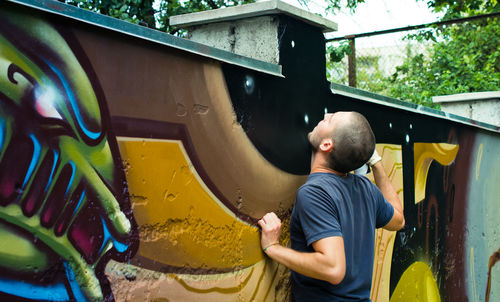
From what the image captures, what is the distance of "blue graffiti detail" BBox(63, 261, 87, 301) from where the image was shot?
5.21 feet

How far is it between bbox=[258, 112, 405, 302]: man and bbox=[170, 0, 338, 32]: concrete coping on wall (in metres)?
0.58

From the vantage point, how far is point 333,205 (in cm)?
222

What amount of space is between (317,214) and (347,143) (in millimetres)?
366

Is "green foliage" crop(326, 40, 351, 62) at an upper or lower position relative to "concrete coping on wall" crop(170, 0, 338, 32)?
lower

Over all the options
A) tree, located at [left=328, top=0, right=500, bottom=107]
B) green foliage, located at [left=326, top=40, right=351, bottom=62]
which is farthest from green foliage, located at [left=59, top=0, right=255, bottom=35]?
tree, located at [left=328, top=0, right=500, bottom=107]

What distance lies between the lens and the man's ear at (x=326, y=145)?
7.80ft

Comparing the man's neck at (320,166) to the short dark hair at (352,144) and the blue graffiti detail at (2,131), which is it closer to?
the short dark hair at (352,144)

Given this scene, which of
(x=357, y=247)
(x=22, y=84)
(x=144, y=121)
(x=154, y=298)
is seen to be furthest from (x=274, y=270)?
(x=22, y=84)

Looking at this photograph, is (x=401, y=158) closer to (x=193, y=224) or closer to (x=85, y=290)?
(x=193, y=224)

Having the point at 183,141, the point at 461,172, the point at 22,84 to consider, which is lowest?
the point at 461,172

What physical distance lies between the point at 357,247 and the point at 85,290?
48.4 inches

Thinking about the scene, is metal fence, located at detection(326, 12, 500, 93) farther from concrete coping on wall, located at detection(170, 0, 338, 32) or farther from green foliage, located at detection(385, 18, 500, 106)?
concrete coping on wall, located at detection(170, 0, 338, 32)

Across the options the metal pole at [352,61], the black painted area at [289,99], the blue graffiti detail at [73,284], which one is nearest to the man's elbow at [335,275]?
the black painted area at [289,99]

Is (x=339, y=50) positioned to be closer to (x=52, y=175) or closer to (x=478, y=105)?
(x=478, y=105)
